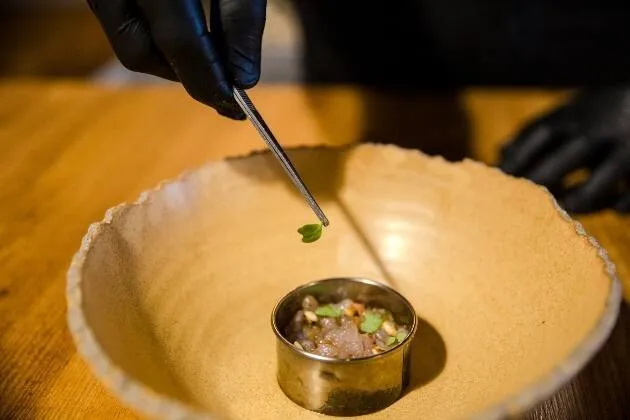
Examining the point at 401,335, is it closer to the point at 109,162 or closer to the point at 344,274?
the point at 344,274

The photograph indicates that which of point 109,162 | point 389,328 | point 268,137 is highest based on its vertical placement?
point 268,137

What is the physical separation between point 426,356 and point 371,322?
9cm

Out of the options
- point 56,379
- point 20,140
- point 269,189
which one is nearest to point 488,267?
point 269,189

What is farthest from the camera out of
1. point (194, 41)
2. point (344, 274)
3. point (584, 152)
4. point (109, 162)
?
point (109, 162)

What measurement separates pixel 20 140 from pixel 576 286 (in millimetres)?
1284

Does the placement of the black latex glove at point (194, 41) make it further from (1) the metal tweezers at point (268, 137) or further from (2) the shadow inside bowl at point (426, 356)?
(2) the shadow inside bowl at point (426, 356)

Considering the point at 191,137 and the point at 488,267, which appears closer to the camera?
the point at 488,267

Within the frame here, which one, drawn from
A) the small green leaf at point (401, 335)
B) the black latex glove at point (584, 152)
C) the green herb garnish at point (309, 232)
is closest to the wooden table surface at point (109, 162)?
the black latex glove at point (584, 152)

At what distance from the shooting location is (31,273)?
1.16 meters

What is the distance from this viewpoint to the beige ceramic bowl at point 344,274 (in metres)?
0.78

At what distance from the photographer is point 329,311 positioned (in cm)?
96

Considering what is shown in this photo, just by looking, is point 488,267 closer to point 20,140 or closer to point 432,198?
point 432,198

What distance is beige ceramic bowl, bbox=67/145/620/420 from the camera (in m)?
0.78

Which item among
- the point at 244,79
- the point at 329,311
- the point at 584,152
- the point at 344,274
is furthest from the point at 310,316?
the point at 584,152
